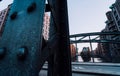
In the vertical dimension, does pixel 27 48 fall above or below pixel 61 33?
below

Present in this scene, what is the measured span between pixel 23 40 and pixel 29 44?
0.05m

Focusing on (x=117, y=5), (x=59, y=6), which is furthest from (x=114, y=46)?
(x=59, y=6)

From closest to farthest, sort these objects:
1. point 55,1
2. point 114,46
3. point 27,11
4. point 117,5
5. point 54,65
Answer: point 27,11 < point 54,65 < point 55,1 < point 114,46 < point 117,5

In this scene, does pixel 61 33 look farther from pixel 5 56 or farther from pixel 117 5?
pixel 117 5

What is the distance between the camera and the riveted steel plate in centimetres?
49

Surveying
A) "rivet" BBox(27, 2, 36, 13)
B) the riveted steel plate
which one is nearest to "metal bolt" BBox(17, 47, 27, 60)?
the riveted steel plate

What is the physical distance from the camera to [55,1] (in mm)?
852

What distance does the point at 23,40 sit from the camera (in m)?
0.55

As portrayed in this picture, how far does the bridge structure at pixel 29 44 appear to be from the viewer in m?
0.49

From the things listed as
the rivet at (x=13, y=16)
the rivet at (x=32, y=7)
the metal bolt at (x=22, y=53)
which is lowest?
the metal bolt at (x=22, y=53)

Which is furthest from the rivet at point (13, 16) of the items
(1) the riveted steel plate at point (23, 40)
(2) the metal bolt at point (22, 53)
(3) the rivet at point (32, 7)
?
(2) the metal bolt at point (22, 53)

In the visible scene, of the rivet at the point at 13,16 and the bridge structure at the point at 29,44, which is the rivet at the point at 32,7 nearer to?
the bridge structure at the point at 29,44

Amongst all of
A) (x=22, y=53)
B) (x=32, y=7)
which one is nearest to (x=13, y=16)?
(x=32, y=7)

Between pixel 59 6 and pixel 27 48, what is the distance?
20.0 inches
